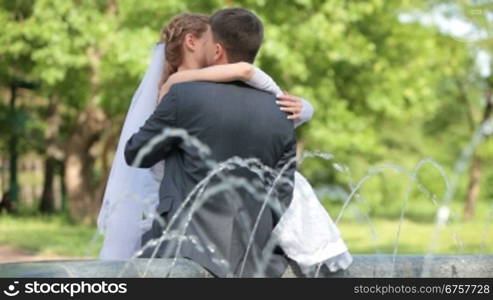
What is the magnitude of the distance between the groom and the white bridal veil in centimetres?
24

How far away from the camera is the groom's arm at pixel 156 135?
155 inches

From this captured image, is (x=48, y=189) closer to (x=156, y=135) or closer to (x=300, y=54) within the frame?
(x=300, y=54)

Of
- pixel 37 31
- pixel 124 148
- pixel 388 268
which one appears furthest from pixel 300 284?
pixel 37 31

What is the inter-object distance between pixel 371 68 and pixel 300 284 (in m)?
17.2

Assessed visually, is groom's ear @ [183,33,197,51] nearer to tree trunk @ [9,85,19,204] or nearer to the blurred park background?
the blurred park background

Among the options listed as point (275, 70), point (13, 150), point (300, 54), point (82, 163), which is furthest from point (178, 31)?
point (13, 150)

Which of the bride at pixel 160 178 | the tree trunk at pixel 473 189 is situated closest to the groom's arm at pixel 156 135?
the bride at pixel 160 178

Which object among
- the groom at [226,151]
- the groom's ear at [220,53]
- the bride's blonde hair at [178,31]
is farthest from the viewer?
the bride's blonde hair at [178,31]

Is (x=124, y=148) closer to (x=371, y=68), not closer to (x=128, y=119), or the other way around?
(x=128, y=119)

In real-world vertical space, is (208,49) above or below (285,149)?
above

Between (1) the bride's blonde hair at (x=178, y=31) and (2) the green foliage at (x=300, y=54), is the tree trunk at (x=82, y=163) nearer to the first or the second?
(2) the green foliage at (x=300, y=54)

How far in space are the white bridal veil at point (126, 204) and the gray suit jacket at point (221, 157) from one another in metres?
0.25

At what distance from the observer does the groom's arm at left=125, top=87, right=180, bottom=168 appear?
155 inches

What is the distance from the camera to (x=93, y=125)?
22516mm
